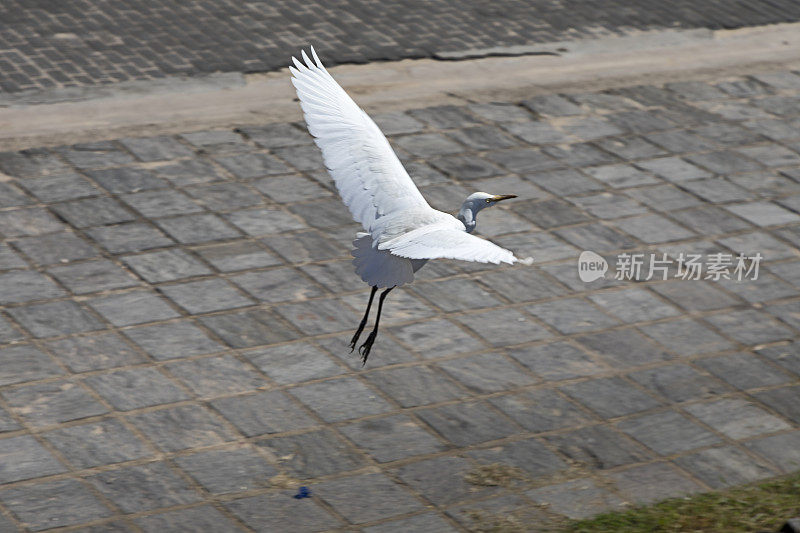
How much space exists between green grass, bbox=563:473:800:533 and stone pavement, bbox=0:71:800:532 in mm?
155

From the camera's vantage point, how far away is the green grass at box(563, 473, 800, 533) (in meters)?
5.80

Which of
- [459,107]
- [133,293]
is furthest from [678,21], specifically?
[133,293]

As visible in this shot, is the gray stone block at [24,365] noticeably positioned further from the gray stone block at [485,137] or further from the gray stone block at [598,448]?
the gray stone block at [485,137]

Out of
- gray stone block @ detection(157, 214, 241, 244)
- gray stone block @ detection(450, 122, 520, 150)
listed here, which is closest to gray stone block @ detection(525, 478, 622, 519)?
gray stone block @ detection(157, 214, 241, 244)

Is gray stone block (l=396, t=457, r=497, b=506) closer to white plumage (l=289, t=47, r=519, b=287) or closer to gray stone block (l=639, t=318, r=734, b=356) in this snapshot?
white plumage (l=289, t=47, r=519, b=287)

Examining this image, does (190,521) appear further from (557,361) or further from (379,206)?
(557,361)

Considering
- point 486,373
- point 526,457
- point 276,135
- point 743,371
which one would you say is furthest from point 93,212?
point 743,371

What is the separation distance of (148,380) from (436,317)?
76.5 inches

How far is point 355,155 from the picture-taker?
5480 millimetres

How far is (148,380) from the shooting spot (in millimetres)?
6816

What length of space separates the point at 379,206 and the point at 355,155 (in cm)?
42

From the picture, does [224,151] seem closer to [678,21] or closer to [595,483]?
[595,483]

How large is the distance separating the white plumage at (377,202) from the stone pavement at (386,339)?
1575 millimetres
